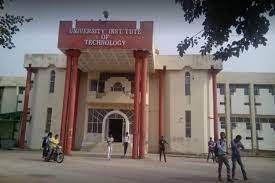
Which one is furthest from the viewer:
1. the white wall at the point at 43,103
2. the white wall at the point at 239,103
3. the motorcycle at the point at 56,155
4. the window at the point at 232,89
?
the window at the point at 232,89

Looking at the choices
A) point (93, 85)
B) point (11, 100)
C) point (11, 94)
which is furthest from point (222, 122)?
point (11, 94)

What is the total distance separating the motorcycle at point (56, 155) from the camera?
17109 millimetres

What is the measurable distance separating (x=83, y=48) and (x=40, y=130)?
10903 mm

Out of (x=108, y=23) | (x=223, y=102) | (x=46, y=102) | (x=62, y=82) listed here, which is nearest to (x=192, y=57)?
(x=223, y=102)

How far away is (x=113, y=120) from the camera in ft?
99.1

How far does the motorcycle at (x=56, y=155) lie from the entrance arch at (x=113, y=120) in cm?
1203

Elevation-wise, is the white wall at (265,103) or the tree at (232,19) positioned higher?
the white wall at (265,103)

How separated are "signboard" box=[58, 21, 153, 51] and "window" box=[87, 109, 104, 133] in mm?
8256

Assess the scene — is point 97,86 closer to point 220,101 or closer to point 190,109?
point 190,109

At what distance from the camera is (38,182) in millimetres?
9977

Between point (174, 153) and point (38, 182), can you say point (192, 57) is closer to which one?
point (174, 153)

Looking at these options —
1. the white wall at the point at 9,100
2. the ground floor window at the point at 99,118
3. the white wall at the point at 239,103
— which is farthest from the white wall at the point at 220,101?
the white wall at the point at 9,100

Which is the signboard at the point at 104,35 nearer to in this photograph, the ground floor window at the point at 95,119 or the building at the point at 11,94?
the ground floor window at the point at 95,119

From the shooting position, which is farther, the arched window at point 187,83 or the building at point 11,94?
the building at point 11,94
